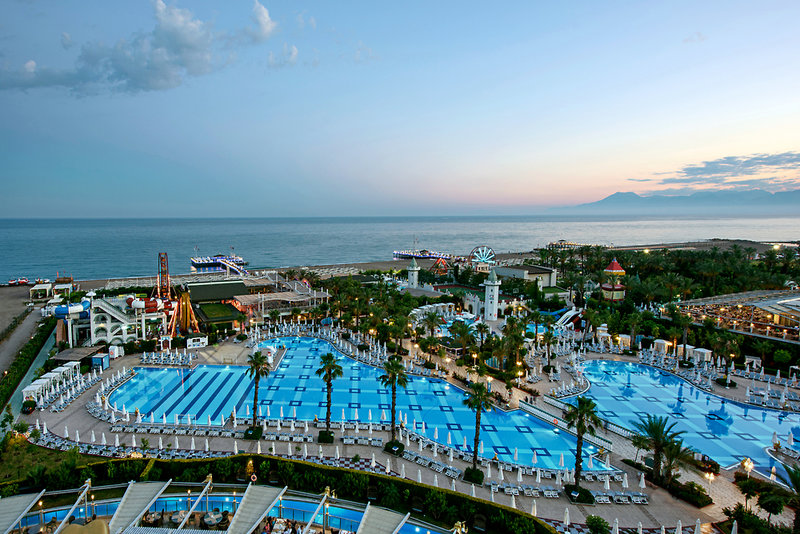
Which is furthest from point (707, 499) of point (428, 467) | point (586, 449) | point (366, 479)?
point (366, 479)

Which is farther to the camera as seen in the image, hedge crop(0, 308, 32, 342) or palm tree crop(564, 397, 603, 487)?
hedge crop(0, 308, 32, 342)

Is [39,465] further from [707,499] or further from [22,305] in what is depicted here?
Answer: [22,305]

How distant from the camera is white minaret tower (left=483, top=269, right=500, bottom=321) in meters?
54.5

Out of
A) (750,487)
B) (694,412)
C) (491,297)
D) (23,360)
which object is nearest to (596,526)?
(750,487)

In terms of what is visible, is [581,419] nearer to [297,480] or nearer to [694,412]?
[297,480]

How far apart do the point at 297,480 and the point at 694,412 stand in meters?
28.8

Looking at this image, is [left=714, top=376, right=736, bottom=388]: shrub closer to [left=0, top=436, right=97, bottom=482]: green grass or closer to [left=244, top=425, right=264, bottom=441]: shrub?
[left=244, top=425, right=264, bottom=441]: shrub

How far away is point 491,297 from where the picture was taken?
180 feet

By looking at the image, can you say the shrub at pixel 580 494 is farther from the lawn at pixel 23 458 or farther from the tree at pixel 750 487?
the lawn at pixel 23 458

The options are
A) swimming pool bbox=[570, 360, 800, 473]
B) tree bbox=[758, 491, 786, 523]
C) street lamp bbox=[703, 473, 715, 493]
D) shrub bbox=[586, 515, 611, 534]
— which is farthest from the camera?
swimming pool bbox=[570, 360, 800, 473]

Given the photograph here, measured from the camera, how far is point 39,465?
64.8ft

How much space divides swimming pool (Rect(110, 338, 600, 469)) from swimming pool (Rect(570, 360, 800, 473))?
708 centimetres

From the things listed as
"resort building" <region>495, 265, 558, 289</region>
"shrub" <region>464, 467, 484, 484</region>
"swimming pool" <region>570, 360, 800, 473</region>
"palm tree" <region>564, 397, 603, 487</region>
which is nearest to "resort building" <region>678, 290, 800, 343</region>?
"swimming pool" <region>570, 360, 800, 473</region>

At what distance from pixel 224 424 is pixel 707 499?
26.9 m
